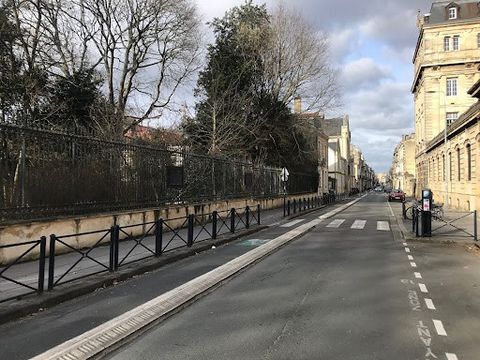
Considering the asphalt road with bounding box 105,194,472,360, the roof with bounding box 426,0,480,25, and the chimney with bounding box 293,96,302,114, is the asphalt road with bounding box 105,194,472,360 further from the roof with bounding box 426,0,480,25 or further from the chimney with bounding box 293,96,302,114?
the roof with bounding box 426,0,480,25

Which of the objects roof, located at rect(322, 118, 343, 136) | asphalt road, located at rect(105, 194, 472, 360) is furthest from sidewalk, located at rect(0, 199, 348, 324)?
roof, located at rect(322, 118, 343, 136)

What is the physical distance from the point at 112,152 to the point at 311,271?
768 centimetres

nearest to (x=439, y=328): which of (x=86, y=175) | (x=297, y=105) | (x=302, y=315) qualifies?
(x=302, y=315)

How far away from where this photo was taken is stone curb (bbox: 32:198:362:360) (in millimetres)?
5051

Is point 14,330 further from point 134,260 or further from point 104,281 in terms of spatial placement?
point 134,260

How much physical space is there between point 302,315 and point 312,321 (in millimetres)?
311

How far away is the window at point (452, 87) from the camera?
183 feet

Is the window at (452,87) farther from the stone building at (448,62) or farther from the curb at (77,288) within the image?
the curb at (77,288)

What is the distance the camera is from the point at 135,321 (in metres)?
6.14

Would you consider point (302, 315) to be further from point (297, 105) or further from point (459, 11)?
point (459, 11)

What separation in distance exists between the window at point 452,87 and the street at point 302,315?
165 feet

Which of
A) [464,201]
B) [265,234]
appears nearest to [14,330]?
[265,234]

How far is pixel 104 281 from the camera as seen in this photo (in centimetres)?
847

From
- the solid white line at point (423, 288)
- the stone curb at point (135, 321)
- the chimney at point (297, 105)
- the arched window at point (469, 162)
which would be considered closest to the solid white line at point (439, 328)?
the solid white line at point (423, 288)
